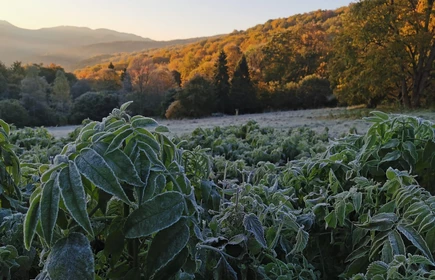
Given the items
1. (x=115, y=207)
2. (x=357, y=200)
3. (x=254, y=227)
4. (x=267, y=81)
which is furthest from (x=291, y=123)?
(x=267, y=81)

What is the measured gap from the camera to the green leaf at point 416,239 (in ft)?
2.52

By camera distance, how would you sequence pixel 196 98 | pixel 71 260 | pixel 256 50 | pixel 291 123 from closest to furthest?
pixel 71 260 → pixel 291 123 → pixel 196 98 → pixel 256 50

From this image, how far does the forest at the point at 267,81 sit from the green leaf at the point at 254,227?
1594cm

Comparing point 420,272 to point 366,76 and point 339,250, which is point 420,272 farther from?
point 366,76

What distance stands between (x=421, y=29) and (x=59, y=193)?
1923cm

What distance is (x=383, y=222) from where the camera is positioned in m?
0.85

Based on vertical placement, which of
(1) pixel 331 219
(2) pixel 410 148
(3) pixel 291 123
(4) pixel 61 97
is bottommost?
(4) pixel 61 97

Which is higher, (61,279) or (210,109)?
(61,279)

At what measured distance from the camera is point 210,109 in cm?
2027

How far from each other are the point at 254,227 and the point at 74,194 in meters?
0.34

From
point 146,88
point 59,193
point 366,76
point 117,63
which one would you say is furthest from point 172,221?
point 117,63

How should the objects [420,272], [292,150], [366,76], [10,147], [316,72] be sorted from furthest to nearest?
[316,72] < [366,76] < [292,150] < [10,147] < [420,272]

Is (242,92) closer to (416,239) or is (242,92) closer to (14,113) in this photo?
(14,113)

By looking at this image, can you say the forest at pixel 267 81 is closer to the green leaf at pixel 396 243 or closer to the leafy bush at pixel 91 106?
the leafy bush at pixel 91 106
